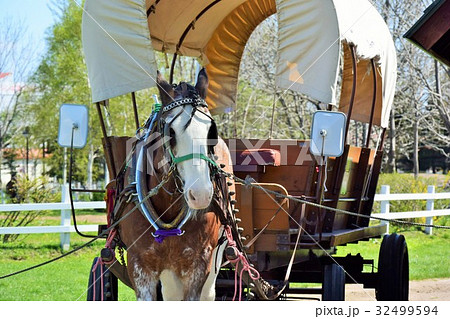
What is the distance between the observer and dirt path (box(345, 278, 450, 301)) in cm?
933

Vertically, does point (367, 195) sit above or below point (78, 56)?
below

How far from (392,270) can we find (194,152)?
11.0 ft

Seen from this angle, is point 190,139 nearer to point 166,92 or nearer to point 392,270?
point 166,92

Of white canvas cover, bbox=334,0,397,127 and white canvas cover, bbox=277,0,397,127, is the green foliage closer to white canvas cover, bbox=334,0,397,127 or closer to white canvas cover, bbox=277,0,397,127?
white canvas cover, bbox=334,0,397,127

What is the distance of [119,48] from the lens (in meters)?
5.57

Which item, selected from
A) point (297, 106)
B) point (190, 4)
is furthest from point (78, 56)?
point (190, 4)

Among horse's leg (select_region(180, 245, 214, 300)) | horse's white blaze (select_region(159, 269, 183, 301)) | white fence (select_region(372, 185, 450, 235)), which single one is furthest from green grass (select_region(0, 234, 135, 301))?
white fence (select_region(372, 185, 450, 235))

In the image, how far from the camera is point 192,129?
458 cm

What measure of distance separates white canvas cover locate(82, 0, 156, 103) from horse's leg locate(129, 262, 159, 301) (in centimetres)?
150

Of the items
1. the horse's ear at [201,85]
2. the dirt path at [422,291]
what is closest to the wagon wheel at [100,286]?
the horse's ear at [201,85]

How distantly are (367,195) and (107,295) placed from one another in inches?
135

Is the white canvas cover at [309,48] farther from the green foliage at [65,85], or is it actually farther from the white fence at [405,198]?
the green foliage at [65,85]

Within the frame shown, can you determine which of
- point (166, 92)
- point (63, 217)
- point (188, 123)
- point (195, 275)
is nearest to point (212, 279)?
point (195, 275)

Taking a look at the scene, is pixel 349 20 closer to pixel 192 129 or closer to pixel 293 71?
pixel 293 71
